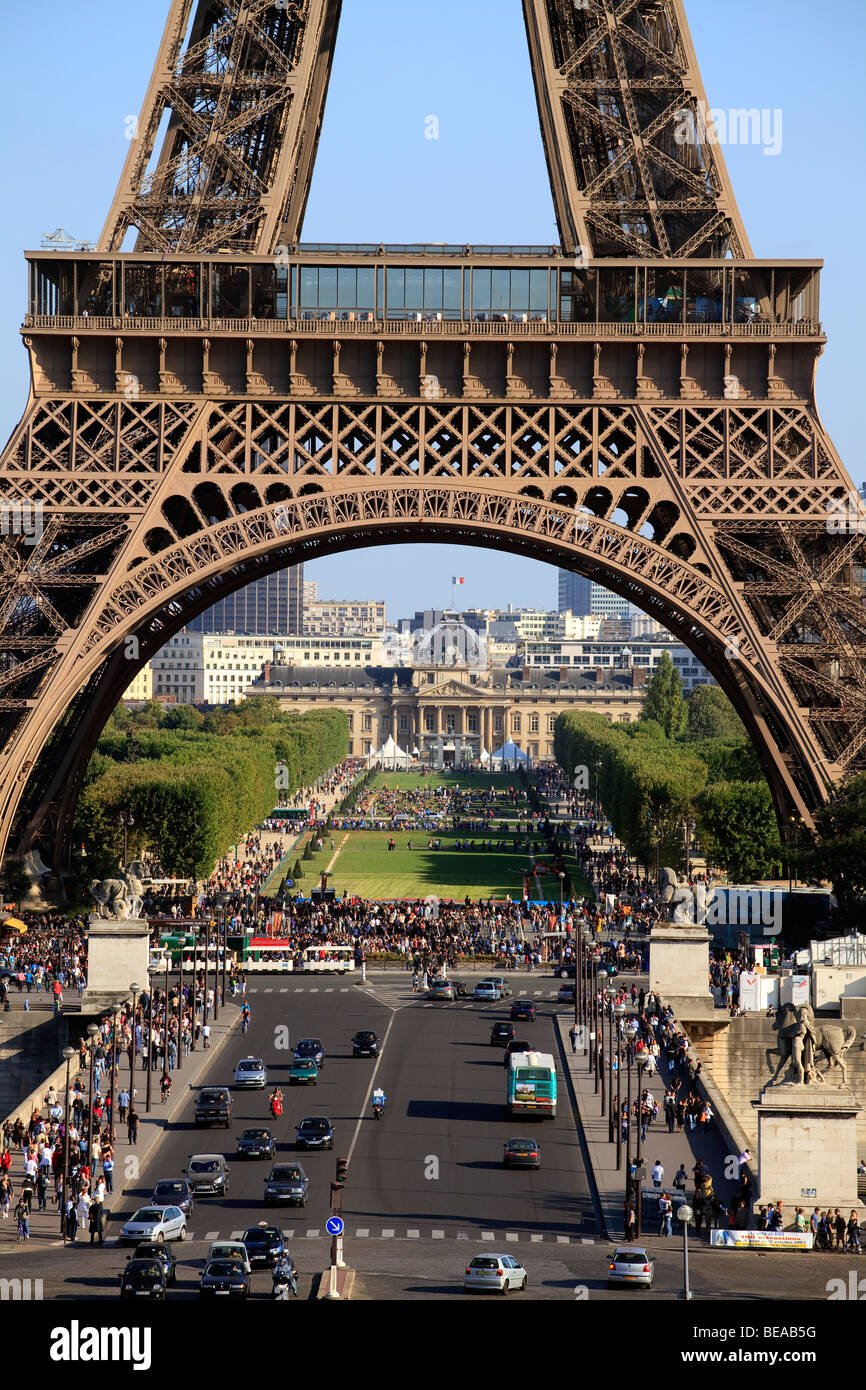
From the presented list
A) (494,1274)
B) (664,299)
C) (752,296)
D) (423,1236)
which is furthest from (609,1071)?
(752,296)

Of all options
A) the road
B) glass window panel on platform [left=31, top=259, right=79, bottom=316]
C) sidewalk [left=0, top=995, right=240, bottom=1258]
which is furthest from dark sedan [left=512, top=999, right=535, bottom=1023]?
glass window panel on platform [left=31, top=259, right=79, bottom=316]

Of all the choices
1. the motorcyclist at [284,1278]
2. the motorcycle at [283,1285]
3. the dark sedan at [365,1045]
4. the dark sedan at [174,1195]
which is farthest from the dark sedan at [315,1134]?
the motorcycle at [283,1285]

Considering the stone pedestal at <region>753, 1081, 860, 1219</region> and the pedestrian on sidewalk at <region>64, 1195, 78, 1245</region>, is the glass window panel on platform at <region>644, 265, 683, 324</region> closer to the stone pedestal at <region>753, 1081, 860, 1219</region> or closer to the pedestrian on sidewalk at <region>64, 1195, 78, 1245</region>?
the stone pedestal at <region>753, 1081, 860, 1219</region>

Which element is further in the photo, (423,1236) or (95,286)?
(95,286)

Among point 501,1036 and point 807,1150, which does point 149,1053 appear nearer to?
point 501,1036

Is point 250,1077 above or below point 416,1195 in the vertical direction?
above

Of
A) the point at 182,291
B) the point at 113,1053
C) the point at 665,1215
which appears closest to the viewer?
the point at 665,1215

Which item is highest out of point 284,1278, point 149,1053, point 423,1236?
point 149,1053
